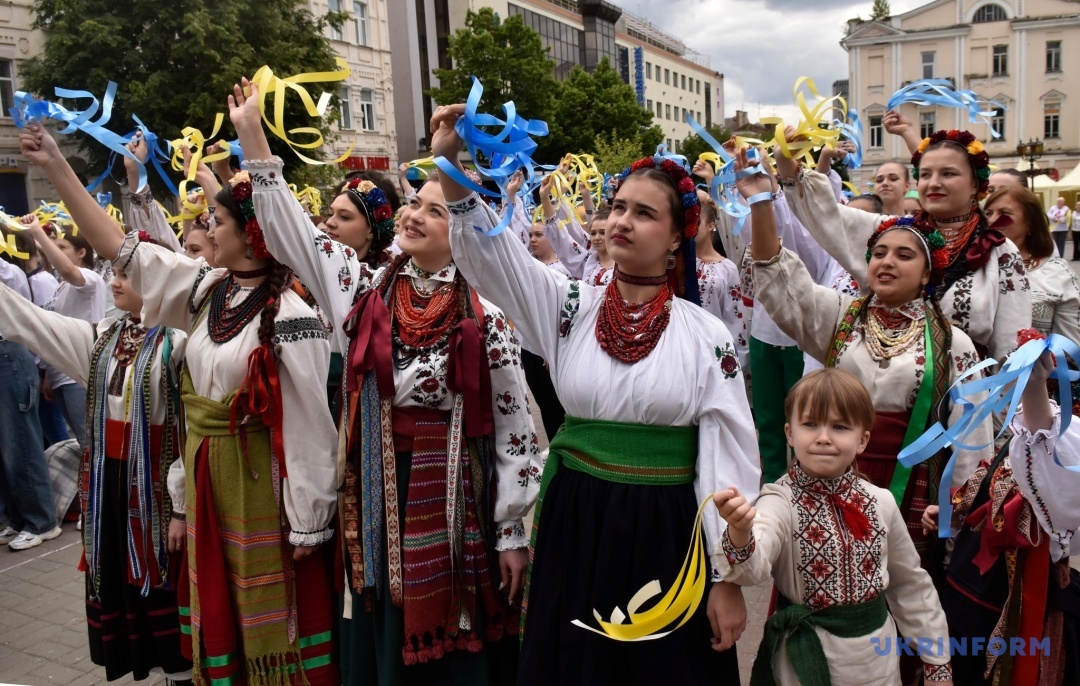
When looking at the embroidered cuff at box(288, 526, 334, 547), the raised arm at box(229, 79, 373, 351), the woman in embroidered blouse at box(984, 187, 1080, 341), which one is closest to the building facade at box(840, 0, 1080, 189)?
the woman in embroidered blouse at box(984, 187, 1080, 341)

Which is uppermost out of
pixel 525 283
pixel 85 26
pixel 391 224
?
pixel 85 26

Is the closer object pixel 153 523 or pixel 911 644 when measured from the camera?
pixel 911 644

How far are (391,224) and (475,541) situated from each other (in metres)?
1.48

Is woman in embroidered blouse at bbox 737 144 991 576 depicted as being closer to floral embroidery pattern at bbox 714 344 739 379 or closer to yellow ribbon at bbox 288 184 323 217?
floral embroidery pattern at bbox 714 344 739 379

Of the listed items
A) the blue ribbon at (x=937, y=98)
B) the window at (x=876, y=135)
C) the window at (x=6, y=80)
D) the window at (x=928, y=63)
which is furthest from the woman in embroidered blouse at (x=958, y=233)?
the window at (x=928, y=63)

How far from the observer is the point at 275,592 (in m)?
2.99

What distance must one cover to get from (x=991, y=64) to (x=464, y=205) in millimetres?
59463

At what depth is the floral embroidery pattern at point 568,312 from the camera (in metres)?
2.53

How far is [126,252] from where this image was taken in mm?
3045

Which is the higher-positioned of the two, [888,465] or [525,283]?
[525,283]

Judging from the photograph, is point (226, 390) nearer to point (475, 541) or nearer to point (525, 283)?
point (475, 541)

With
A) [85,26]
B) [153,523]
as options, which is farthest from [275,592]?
[85,26]

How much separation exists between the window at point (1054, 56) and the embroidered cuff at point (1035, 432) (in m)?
58.8

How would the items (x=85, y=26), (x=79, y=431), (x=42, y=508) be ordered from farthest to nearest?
(x=85, y=26), (x=79, y=431), (x=42, y=508)
